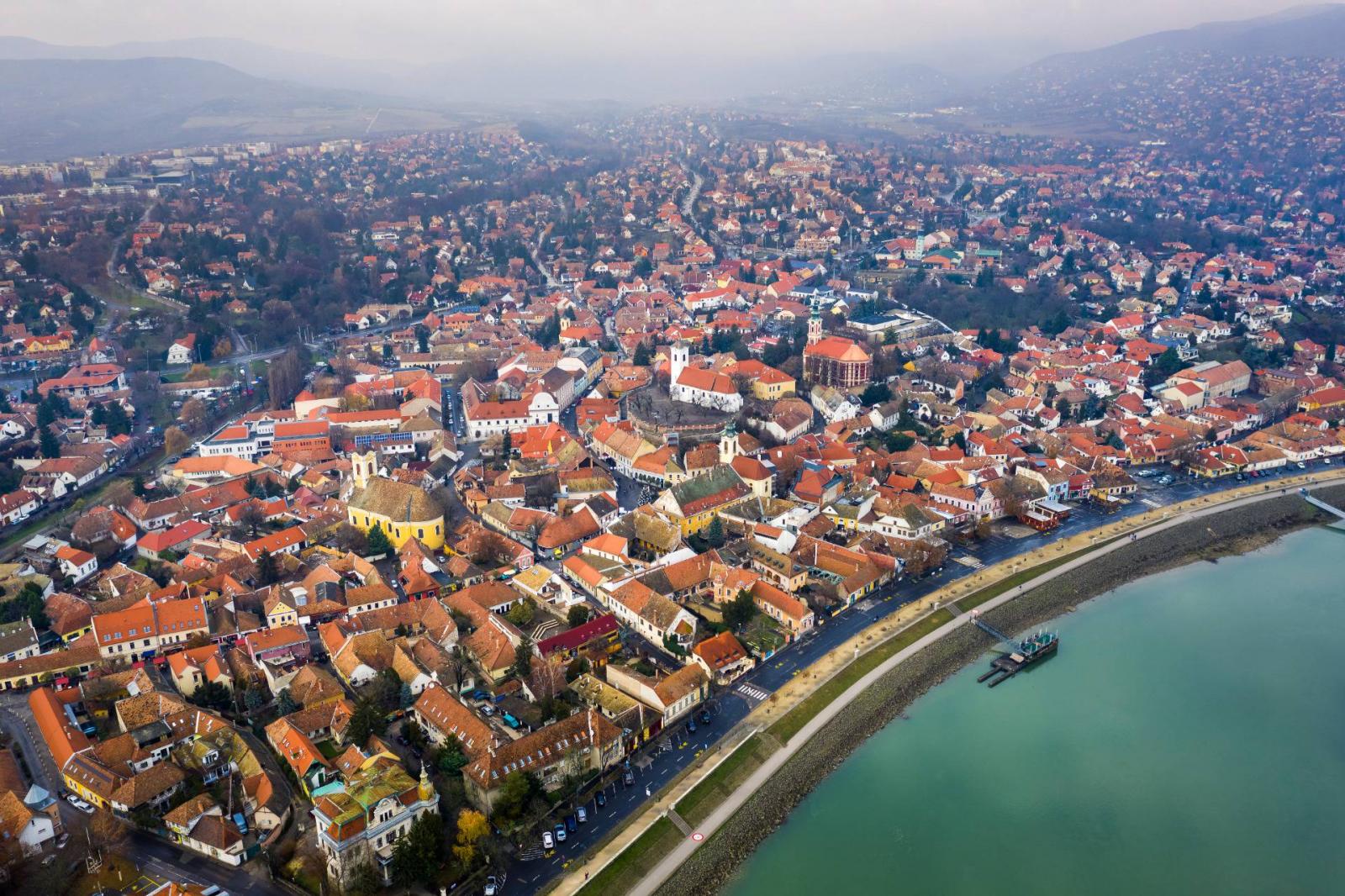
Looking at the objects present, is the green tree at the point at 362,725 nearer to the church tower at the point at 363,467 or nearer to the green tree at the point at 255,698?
the green tree at the point at 255,698

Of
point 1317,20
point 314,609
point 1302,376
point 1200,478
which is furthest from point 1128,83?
point 314,609

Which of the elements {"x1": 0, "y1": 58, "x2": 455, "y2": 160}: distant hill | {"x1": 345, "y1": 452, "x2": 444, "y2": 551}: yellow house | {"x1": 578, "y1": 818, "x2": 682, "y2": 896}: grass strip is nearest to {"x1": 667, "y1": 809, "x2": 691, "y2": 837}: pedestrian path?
{"x1": 578, "y1": 818, "x2": 682, "y2": 896}: grass strip

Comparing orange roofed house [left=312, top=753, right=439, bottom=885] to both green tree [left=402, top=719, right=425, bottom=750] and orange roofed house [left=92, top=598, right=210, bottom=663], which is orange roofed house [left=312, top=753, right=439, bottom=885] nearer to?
green tree [left=402, top=719, right=425, bottom=750]

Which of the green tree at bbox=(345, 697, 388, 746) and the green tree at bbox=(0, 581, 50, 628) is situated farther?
the green tree at bbox=(0, 581, 50, 628)

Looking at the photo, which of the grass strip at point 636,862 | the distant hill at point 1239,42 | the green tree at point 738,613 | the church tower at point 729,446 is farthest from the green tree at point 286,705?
the distant hill at point 1239,42

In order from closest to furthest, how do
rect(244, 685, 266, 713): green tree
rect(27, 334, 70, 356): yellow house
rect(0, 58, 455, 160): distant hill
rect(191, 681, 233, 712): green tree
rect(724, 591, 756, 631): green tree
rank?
rect(244, 685, 266, 713): green tree < rect(191, 681, 233, 712): green tree < rect(724, 591, 756, 631): green tree < rect(27, 334, 70, 356): yellow house < rect(0, 58, 455, 160): distant hill

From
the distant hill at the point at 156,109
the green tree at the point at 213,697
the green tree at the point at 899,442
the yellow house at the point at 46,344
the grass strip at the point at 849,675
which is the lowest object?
the grass strip at the point at 849,675
